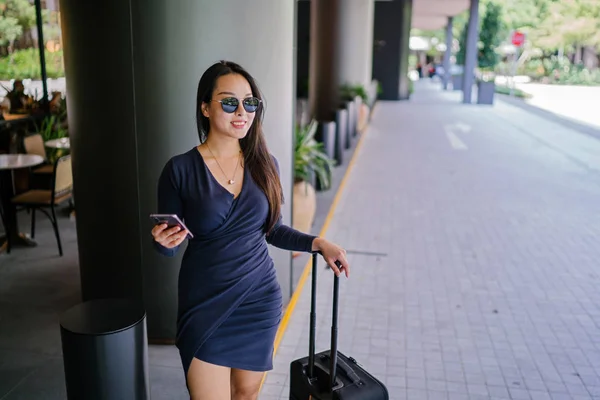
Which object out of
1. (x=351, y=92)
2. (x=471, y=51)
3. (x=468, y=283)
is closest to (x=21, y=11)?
(x=468, y=283)

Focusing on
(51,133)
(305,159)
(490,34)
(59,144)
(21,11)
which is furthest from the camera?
(490,34)

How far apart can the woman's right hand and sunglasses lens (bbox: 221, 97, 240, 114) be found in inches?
19.1

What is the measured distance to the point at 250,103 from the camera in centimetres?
217

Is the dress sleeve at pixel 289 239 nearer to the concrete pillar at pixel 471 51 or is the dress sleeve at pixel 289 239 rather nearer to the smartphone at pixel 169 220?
the smartphone at pixel 169 220

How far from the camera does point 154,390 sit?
137 inches

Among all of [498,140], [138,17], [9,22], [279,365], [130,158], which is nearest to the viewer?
[138,17]

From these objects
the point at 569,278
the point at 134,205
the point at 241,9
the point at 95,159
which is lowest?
the point at 569,278

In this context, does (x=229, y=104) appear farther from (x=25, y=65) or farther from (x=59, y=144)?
(x=25, y=65)

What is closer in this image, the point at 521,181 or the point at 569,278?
the point at 569,278

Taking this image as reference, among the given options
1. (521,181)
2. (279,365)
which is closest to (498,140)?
(521,181)

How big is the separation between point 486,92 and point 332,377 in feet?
80.2

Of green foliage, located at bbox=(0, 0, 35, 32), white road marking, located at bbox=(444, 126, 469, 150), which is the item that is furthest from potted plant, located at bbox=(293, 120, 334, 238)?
white road marking, located at bbox=(444, 126, 469, 150)

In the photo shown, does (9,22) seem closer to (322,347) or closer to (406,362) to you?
(322,347)

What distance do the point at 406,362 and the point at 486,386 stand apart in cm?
56
